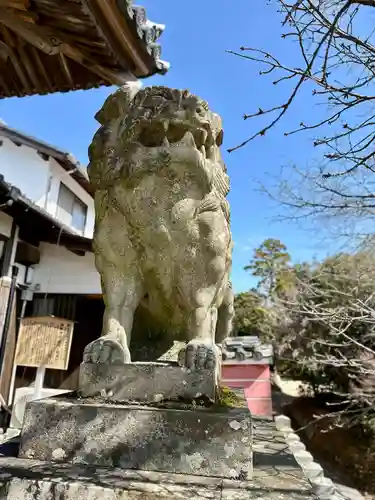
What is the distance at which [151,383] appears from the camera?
162cm

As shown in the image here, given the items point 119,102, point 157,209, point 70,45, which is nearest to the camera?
point 157,209

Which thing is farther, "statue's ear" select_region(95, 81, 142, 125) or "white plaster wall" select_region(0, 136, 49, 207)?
"white plaster wall" select_region(0, 136, 49, 207)

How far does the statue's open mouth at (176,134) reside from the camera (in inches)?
73.5

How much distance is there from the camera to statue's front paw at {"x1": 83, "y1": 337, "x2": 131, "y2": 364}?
5.54 feet

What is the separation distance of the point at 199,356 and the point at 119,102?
1.32 m

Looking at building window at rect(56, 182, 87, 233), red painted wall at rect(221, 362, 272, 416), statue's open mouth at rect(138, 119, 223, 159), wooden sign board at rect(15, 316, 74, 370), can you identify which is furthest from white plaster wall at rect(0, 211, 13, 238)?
red painted wall at rect(221, 362, 272, 416)

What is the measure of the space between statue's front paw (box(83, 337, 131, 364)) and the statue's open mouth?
98 cm

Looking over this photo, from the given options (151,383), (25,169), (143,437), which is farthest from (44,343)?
(25,169)

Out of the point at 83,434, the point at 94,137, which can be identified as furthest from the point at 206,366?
the point at 94,137

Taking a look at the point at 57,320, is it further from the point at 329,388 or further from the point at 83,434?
the point at 329,388

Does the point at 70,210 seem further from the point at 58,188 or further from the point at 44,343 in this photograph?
the point at 44,343

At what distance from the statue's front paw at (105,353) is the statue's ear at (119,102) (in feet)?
3.72

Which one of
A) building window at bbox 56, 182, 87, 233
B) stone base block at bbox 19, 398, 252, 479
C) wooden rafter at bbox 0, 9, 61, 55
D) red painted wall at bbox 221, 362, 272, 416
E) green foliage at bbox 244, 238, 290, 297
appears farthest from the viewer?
green foliage at bbox 244, 238, 290, 297

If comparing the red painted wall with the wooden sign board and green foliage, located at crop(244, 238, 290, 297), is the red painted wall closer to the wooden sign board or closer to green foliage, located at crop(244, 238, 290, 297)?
the wooden sign board
